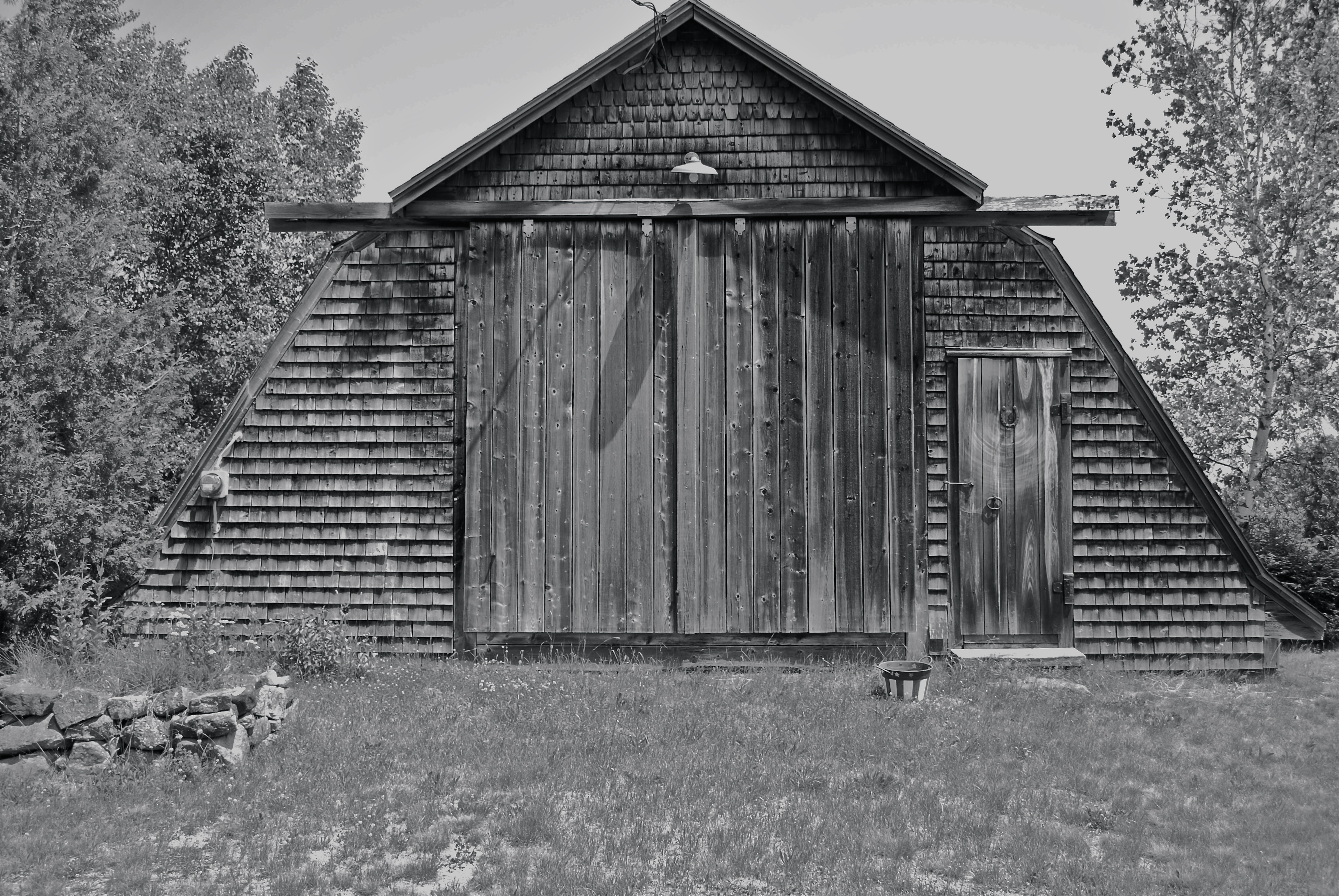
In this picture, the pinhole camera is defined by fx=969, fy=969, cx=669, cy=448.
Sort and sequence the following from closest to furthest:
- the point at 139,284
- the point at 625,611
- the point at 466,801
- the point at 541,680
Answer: the point at 466,801
the point at 541,680
the point at 625,611
the point at 139,284

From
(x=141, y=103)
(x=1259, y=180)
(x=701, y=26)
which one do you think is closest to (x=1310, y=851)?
(x=701, y=26)

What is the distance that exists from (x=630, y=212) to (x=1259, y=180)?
538 inches

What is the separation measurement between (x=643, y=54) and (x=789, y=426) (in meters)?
4.04

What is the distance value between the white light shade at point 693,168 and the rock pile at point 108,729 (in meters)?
6.07

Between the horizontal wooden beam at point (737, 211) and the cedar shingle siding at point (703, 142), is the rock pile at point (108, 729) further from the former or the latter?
the cedar shingle siding at point (703, 142)

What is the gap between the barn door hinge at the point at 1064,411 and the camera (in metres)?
9.97

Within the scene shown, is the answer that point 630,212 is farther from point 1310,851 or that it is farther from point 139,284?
point 139,284

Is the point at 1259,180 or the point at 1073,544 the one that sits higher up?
the point at 1259,180

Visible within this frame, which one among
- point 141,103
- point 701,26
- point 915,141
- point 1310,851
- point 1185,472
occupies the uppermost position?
point 141,103

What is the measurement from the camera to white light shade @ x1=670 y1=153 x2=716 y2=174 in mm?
9500

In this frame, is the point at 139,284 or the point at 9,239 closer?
the point at 9,239

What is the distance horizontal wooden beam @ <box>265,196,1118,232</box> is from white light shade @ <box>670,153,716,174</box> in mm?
314

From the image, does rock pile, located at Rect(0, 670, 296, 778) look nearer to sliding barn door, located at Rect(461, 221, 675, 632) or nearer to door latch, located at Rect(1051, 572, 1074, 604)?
sliding barn door, located at Rect(461, 221, 675, 632)

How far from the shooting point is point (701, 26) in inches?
385
